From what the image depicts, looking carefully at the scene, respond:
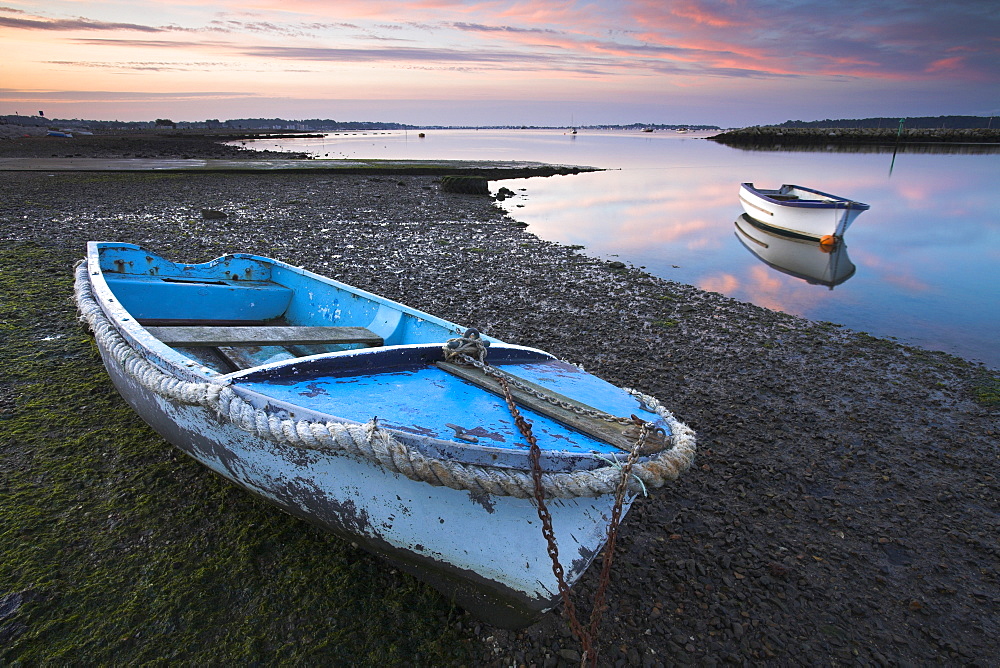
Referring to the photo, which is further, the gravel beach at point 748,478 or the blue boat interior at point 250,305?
the blue boat interior at point 250,305

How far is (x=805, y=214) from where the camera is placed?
703 inches

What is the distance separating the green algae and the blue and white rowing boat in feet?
1.38

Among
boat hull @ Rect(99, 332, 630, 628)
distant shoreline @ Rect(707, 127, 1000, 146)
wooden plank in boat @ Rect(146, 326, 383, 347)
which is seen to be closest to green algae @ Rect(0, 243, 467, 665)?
boat hull @ Rect(99, 332, 630, 628)

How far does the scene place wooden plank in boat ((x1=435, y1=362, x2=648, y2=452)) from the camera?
280cm

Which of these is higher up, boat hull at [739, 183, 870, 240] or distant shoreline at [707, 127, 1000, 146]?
distant shoreline at [707, 127, 1000, 146]

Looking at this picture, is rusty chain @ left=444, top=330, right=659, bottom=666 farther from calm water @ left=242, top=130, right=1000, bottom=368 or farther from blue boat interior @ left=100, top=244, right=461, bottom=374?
calm water @ left=242, top=130, right=1000, bottom=368

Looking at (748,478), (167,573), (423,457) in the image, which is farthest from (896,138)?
(167,573)

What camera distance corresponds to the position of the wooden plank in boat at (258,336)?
436 centimetres

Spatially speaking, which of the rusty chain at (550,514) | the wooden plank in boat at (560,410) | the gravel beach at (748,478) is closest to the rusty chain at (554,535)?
the rusty chain at (550,514)

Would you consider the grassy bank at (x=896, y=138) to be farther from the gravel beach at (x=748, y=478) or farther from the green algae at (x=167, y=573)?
the green algae at (x=167, y=573)

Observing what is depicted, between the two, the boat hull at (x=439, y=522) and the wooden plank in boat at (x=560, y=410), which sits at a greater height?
the wooden plank in boat at (x=560, y=410)

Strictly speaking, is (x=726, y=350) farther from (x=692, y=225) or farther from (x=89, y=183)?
(x=89, y=183)

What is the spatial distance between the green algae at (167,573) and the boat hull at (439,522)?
401 mm

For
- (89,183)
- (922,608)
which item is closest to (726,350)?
(922,608)
